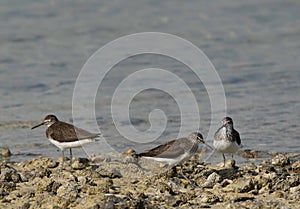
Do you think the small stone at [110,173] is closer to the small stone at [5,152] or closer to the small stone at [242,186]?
the small stone at [242,186]

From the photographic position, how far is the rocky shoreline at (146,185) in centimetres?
902

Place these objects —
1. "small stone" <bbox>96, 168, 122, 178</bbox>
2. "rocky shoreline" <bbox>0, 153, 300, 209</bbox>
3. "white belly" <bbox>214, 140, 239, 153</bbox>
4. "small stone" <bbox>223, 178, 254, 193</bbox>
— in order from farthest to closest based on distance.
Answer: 1. "white belly" <bbox>214, 140, 239, 153</bbox>
2. "small stone" <bbox>96, 168, 122, 178</bbox>
3. "small stone" <bbox>223, 178, 254, 193</bbox>
4. "rocky shoreline" <bbox>0, 153, 300, 209</bbox>

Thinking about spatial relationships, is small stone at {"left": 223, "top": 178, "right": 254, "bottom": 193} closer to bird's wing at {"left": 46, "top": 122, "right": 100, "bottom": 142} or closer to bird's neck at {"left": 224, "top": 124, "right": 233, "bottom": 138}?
bird's neck at {"left": 224, "top": 124, "right": 233, "bottom": 138}

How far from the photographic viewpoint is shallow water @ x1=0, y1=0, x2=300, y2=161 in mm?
13867

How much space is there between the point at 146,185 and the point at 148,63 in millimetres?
9682

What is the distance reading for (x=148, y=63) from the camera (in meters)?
19.3

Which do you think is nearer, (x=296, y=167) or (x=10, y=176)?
(x=10, y=176)

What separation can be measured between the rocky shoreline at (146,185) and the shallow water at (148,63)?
1424 mm

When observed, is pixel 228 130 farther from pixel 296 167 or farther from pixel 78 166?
pixel 78 166

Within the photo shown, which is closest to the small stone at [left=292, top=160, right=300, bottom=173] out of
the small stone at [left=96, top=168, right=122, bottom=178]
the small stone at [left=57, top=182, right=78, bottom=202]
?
the small stone at [left=96, top=168, right=122, bottom=178]

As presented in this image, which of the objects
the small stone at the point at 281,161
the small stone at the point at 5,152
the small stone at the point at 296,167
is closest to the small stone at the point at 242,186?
the small stone at the point at 296,167

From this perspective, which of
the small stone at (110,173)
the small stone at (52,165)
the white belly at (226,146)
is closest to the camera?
the small stone at (110,173)

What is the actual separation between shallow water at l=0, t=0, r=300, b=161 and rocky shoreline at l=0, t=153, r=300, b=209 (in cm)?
142

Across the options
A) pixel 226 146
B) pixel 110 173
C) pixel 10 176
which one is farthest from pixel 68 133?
pixel 226 146
